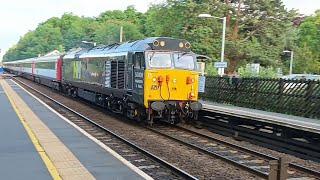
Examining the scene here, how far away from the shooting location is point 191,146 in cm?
1395

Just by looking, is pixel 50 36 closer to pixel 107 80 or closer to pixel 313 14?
pixel 313 14

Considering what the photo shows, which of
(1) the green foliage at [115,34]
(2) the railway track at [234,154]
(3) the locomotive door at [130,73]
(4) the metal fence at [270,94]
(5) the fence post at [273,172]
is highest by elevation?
(1) the green foliage at [115,34]

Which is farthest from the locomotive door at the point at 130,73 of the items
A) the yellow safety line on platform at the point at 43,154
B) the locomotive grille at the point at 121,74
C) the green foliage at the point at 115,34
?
the green foliage at the point at 115,34

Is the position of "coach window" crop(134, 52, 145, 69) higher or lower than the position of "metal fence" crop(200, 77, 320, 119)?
higher

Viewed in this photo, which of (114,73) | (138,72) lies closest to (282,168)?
(138,72)

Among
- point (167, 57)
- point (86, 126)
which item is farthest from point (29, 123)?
point (167, 57)

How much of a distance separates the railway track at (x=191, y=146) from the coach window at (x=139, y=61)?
210cm

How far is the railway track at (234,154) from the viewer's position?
10672 mm

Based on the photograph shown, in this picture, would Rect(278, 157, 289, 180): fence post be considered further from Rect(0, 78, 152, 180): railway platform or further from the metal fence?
the metal fence

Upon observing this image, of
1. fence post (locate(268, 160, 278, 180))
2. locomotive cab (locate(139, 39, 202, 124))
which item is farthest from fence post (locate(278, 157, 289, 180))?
locomotive cab (locate(139, 39, 202, 124))

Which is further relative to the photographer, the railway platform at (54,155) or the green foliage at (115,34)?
the green foliage at (115,34)

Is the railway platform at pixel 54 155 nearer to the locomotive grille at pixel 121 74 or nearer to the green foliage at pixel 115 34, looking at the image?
the locomotive grille at pixel 121 74

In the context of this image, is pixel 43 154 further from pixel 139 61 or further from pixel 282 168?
pixel 139 61

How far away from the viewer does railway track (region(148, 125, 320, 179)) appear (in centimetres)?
1067
